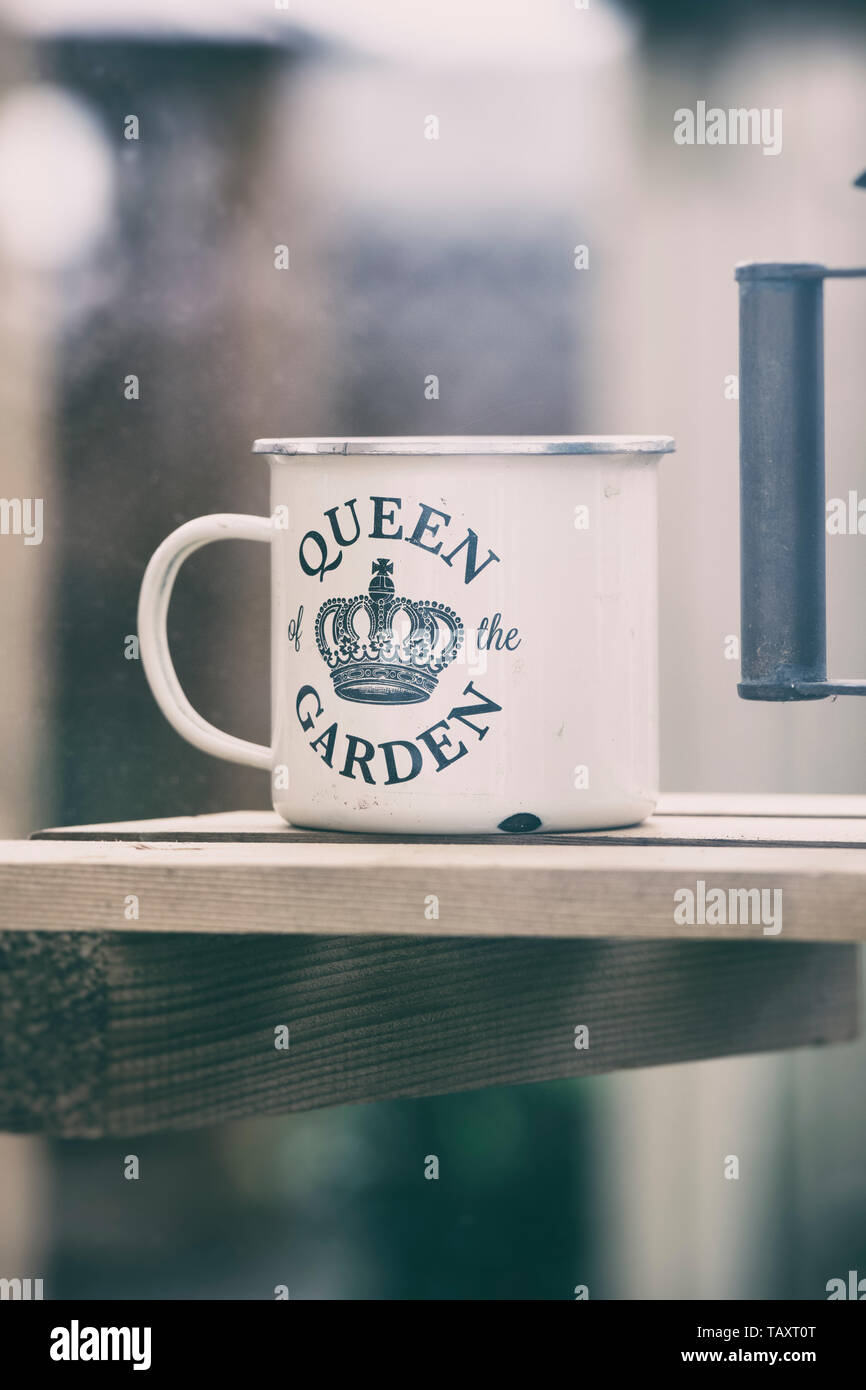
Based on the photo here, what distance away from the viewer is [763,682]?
0.63 metres

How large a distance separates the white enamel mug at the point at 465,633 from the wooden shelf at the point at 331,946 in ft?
0.07

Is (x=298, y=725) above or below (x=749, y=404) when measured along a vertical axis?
below

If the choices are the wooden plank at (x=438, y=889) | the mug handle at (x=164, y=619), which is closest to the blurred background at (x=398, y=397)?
the mug handle at (x=164, y=619)

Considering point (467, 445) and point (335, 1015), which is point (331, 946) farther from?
point (467, 445)

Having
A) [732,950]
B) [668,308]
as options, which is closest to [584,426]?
[668,308]

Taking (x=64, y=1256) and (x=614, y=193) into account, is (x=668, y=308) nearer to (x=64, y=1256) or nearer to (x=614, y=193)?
(x=614, y=193)

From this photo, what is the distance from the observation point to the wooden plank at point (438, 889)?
48cm

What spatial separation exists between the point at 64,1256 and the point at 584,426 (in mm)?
636

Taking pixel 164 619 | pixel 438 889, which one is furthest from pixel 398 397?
pixel 438 889

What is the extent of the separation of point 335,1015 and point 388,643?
0.13 meters
